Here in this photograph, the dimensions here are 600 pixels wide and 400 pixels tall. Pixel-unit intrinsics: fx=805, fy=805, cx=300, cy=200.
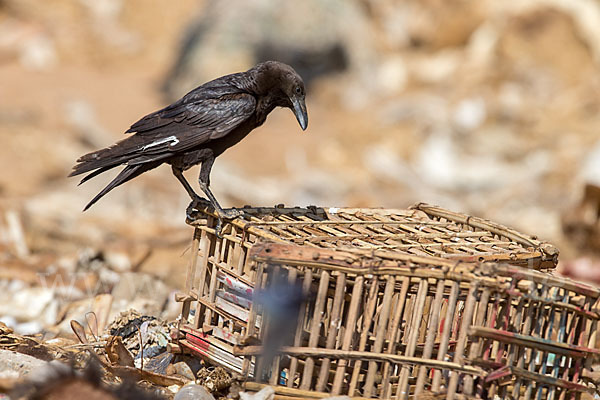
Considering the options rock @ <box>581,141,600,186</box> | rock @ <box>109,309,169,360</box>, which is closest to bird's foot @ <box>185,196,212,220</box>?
rock @ <box>109,309,169,360</box>

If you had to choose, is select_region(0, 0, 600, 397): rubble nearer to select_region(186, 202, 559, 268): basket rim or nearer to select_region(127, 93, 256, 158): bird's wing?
select_region(186, 202, 559, 268): basket rim

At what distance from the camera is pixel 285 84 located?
483cm

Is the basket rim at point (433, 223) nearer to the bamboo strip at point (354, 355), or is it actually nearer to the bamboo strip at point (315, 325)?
the bamboo strip at point (315, 325)

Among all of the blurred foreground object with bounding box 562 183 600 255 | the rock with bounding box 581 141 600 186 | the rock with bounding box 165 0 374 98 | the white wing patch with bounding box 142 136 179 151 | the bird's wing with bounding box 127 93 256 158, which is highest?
the rock with bounding box 165 0 374 98

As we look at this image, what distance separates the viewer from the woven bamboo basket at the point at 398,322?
3635 millimetres

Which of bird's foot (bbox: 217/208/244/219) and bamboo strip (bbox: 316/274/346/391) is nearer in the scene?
bamboo strip (bbox: 316/274/346/391)

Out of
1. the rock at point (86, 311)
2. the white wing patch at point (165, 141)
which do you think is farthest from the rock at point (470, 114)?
the white wing patch at point (165, 141)

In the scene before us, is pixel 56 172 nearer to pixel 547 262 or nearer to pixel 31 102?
pixel 31 102

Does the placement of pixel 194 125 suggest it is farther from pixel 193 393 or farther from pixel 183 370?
pixel 193 393

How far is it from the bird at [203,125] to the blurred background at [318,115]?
2215mm

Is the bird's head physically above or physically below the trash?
above

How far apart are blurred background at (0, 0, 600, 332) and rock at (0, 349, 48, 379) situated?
2.49m

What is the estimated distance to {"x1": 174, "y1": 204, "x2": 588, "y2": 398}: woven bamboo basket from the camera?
3.63 meters

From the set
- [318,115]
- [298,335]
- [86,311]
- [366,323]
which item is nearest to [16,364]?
[298,335]
